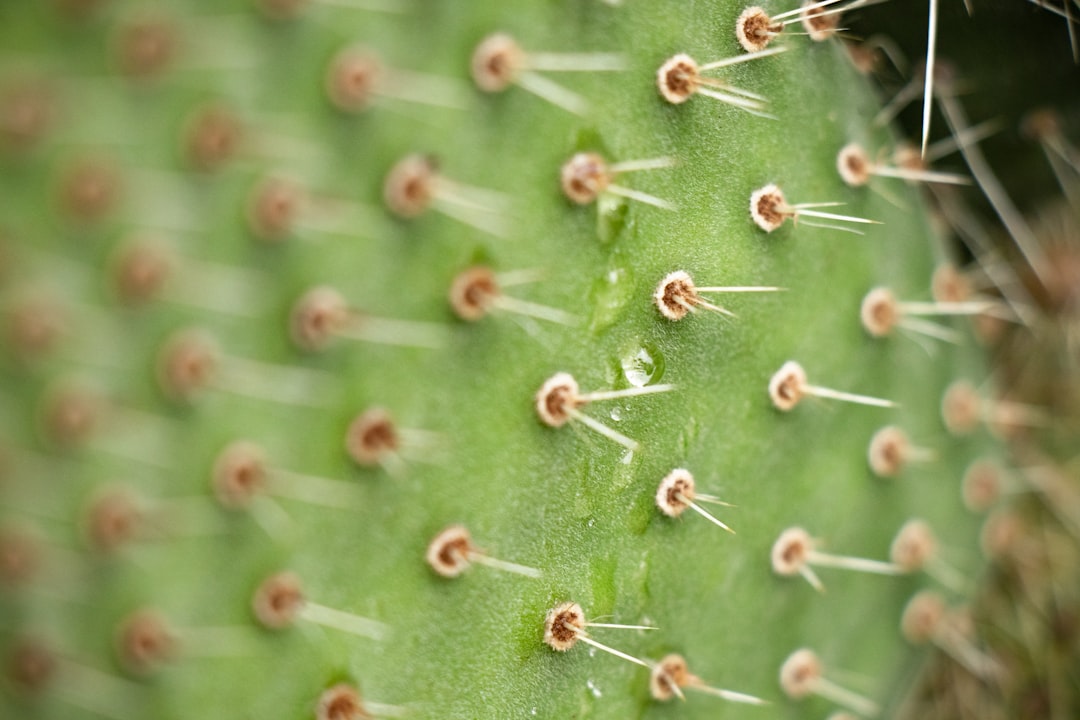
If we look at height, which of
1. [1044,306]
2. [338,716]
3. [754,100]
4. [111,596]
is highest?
[754,100]

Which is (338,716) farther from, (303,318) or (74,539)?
(74,539)

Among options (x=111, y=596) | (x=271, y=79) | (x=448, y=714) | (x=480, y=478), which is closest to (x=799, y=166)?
(x=480, y=478)

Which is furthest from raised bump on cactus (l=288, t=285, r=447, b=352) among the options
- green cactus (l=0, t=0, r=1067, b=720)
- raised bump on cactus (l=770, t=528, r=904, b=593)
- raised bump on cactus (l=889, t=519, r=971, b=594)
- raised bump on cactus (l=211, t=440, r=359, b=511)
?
raised bump on cactus (l=889, t=519, r=971, b=594)

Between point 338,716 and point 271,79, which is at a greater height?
point 271,79

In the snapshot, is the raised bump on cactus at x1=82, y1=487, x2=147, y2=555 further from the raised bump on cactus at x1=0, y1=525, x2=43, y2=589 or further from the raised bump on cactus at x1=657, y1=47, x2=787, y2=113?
the raised bump on cactus at x1=657, y1=47, x2=787, y2=113

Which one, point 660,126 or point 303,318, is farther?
point 303,318

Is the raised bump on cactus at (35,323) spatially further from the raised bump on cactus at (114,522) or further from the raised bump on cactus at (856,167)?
the raised bump on cactus at (856,167)

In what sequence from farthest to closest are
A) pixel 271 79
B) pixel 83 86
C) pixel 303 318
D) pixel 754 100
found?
1. pixel 83 86
2. pixel 271 79
3. pixel 303 318
4. pixel 754 100
